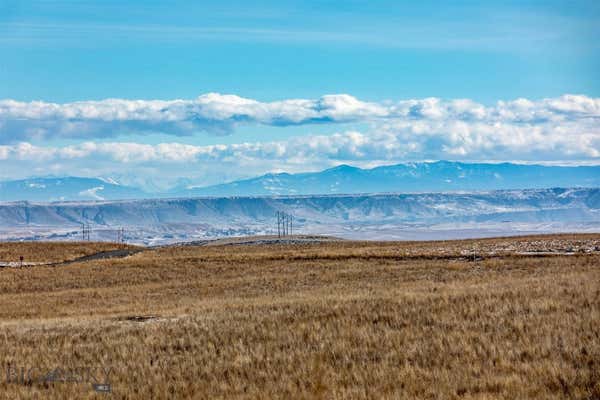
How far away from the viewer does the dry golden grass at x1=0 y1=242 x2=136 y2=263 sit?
3241 inches

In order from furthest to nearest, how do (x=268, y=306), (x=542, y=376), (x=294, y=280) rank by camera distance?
(x=294, y=280) < (x=268, y=306) < (x=542, y=376)

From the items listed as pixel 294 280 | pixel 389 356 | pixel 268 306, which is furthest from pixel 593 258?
pixel 389 356

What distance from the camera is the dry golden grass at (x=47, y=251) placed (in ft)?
270

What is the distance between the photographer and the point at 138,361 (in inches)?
609

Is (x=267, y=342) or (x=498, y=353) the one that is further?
(x=267, y=342)

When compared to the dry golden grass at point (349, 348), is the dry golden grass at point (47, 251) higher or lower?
lower

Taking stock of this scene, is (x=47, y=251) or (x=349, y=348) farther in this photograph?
(x=47, y=251)

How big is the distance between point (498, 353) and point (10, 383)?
9156 mm

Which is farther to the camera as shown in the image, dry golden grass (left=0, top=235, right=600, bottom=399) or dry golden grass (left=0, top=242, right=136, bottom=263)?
dry golden grass (left=0, top=242, right=136, bottom=263)

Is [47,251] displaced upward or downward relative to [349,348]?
downward

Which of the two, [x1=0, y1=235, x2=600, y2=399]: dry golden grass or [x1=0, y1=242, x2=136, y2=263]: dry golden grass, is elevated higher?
[x1=0, y1=235, x2=600, y2=399]: dry golden grass

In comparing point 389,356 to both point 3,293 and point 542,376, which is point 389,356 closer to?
point 542,376

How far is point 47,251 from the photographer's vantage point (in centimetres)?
8756

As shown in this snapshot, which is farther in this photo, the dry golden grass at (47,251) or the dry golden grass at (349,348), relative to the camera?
the dry golden grass at (47,251)
